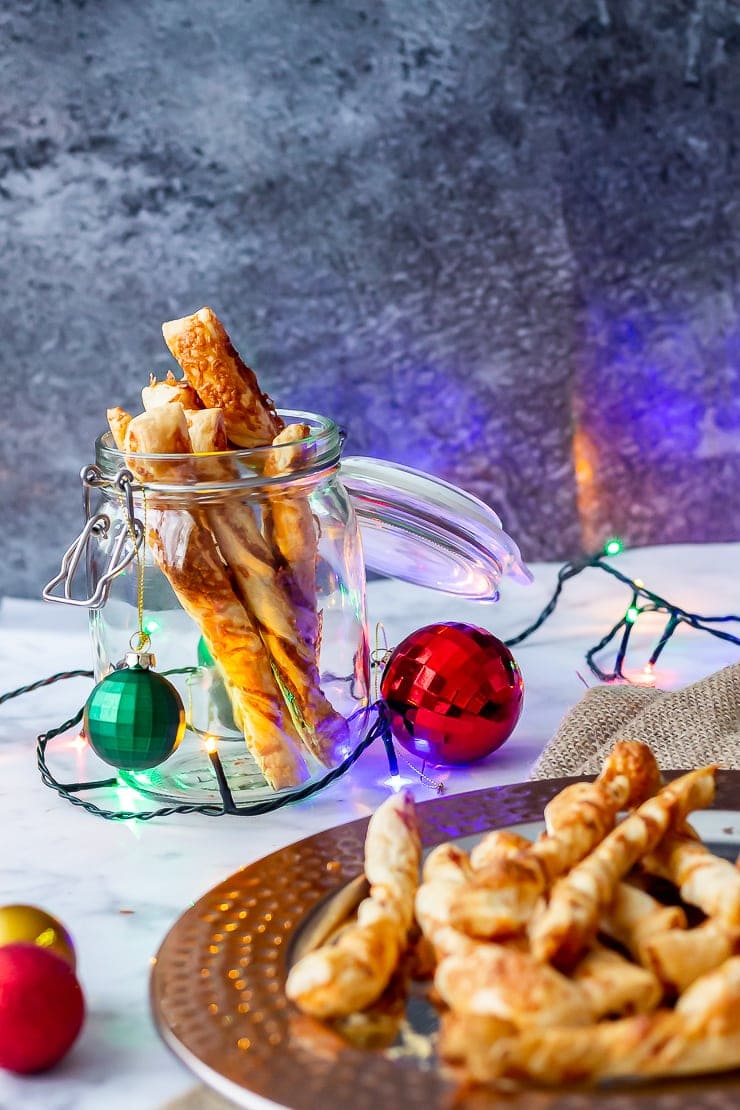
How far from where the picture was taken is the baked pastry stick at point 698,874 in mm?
441

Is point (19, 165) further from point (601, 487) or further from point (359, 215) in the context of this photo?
point (601, 487)

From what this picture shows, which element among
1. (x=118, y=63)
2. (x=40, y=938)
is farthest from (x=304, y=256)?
(x=40, y=938)

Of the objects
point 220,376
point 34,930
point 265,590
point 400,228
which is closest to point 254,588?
point 265,590

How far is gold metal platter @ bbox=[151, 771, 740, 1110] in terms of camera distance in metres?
0.38

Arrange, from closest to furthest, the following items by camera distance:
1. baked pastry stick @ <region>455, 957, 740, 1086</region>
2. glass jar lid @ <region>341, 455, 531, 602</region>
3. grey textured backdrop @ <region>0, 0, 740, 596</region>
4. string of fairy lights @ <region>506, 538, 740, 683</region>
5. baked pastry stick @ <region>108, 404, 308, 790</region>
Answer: baked pastry stick @ <region>455, 957, 740, 1086</region> → baked pastry stick @ <region>108, 404, 308, 790</region> → glass jar lid @ <region>341, 455, 531, 602</region> → string of fairy lights @ <region>506, 538, 740, 683</region> → grey textured backdrop @ <region>0, 0, 740, 596</region>

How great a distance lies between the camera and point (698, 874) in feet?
1.54

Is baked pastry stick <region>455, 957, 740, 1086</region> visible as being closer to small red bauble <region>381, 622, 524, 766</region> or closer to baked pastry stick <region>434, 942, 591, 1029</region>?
baked pastry stick <region>434, 942, 591, 1029</region>

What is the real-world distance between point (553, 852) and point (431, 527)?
356 mm

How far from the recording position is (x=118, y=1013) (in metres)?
0.50

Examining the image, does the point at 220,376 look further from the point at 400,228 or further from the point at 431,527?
the point at 400,228

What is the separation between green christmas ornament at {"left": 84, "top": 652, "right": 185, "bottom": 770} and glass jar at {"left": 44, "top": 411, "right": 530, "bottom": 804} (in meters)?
0.03

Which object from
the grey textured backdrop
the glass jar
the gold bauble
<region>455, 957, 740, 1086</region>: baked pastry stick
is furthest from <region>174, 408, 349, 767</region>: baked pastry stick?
the grey textured backdrop

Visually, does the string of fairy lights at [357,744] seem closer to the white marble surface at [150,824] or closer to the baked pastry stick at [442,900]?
the white marble surface at [150,824]

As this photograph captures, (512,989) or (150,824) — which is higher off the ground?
(512,989)
